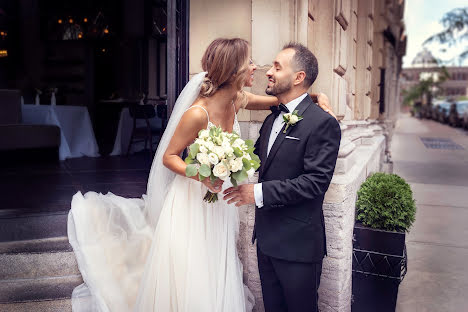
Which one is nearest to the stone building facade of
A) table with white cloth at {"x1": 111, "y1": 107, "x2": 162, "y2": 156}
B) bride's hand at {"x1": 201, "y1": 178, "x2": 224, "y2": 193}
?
bride's hand at {"x1": 201, "y1": 178, "x2": 224, "y2": 193}

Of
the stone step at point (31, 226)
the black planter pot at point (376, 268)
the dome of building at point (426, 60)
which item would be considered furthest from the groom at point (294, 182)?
the dome of building at point (426, 60)

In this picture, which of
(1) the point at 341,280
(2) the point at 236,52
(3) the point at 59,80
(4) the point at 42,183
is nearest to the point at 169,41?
(2) the point at 236,52

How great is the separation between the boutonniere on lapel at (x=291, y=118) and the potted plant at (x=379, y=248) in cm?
175

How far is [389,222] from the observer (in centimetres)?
362

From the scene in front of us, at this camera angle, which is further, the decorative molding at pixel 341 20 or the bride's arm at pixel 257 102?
the decorative molding at pixel 341 20

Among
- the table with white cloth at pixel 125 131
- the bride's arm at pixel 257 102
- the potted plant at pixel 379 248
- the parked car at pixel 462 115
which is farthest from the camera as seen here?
the parked car at pixel 462 115

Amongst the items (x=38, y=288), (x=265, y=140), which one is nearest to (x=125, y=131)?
(x=38, y=288)

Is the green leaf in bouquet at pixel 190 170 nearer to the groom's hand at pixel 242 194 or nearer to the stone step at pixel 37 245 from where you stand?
the groom's hand at pixel 242 194

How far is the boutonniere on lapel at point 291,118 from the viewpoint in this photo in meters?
2.29

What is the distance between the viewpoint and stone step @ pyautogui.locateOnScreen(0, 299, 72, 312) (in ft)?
10.6

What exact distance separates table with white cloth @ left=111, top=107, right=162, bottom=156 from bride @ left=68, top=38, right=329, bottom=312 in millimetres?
6089

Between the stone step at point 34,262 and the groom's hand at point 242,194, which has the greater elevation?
the groom's hand at point 242,194

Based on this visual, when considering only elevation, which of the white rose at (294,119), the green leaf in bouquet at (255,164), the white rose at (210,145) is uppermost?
the white rose at (294,119)

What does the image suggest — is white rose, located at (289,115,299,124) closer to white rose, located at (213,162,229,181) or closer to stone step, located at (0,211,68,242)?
white rose, located at (213,162,229,181)
